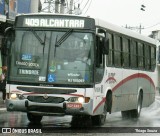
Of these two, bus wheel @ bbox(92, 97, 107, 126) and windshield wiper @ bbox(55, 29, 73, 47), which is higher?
windshield wiper @ bbox(55, 29, 73, 47)

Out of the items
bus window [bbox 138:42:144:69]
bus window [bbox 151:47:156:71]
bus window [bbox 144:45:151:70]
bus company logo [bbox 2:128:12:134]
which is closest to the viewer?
bus company logo [bbox 2:128:12:134]

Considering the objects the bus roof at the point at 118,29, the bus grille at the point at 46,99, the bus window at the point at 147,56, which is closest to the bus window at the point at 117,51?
the bus roof at the point at 118,29

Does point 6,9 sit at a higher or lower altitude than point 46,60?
higher

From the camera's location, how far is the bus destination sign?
14.6 metres

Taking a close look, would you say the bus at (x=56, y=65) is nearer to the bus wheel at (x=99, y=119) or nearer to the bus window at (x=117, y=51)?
the bus wheel at (x=99, y=119)

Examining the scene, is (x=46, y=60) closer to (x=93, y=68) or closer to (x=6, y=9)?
(x=93, y=68)

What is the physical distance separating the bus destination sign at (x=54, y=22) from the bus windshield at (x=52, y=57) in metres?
0.18

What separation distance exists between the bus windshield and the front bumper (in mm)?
573

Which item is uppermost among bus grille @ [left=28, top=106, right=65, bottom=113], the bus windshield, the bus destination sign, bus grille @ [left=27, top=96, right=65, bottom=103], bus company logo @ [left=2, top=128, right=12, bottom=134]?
the bus destination sign

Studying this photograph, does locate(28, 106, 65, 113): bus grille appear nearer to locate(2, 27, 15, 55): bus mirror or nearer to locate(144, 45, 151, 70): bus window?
locate(2, 27, 15, 55): bus mirror

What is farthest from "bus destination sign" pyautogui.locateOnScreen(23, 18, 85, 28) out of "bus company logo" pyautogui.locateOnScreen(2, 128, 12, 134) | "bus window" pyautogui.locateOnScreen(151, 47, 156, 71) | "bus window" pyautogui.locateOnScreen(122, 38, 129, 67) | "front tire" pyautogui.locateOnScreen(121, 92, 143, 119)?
"bus window" pyautogui.locateOnScreen(151, 47, 156, 71)

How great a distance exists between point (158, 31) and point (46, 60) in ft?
264

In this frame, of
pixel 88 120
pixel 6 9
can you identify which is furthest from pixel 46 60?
pixel 6 9

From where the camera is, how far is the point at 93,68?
46.9 ft
